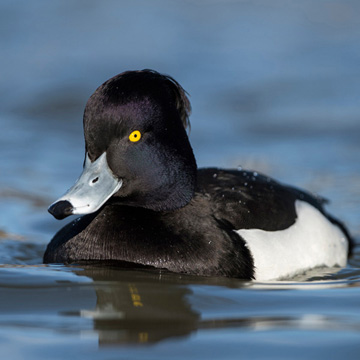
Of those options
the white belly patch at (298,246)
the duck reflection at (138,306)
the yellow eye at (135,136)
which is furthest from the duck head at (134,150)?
the white belly patch at (298,246)

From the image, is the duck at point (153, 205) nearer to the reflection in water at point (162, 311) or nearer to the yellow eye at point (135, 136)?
the yellow eye at point (135, 136)

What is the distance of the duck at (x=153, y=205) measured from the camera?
4.64m

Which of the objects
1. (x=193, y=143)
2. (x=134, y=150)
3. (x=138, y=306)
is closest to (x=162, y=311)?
(x=138, y=306)

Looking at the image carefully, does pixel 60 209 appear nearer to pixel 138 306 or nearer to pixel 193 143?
pixel 138 306

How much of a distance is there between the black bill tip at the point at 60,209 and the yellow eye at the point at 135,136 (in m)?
0.52

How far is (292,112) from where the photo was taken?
403 inches

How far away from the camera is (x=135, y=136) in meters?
4.72

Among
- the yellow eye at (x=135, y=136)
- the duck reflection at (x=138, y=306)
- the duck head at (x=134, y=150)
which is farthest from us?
the yellow eye at (x=135, y=136)

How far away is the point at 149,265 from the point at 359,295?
3.78ft

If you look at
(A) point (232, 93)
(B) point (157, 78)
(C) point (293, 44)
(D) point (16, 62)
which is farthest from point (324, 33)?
(B) point (157, 78)

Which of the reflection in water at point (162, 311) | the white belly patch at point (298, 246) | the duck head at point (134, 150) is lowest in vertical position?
the reflection in water at point (162, 311)

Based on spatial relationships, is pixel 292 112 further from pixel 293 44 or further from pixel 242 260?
pixel 242 260

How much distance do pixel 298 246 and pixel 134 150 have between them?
1425 millimetres

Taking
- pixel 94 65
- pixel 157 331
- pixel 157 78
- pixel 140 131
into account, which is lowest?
pixel 157 331
